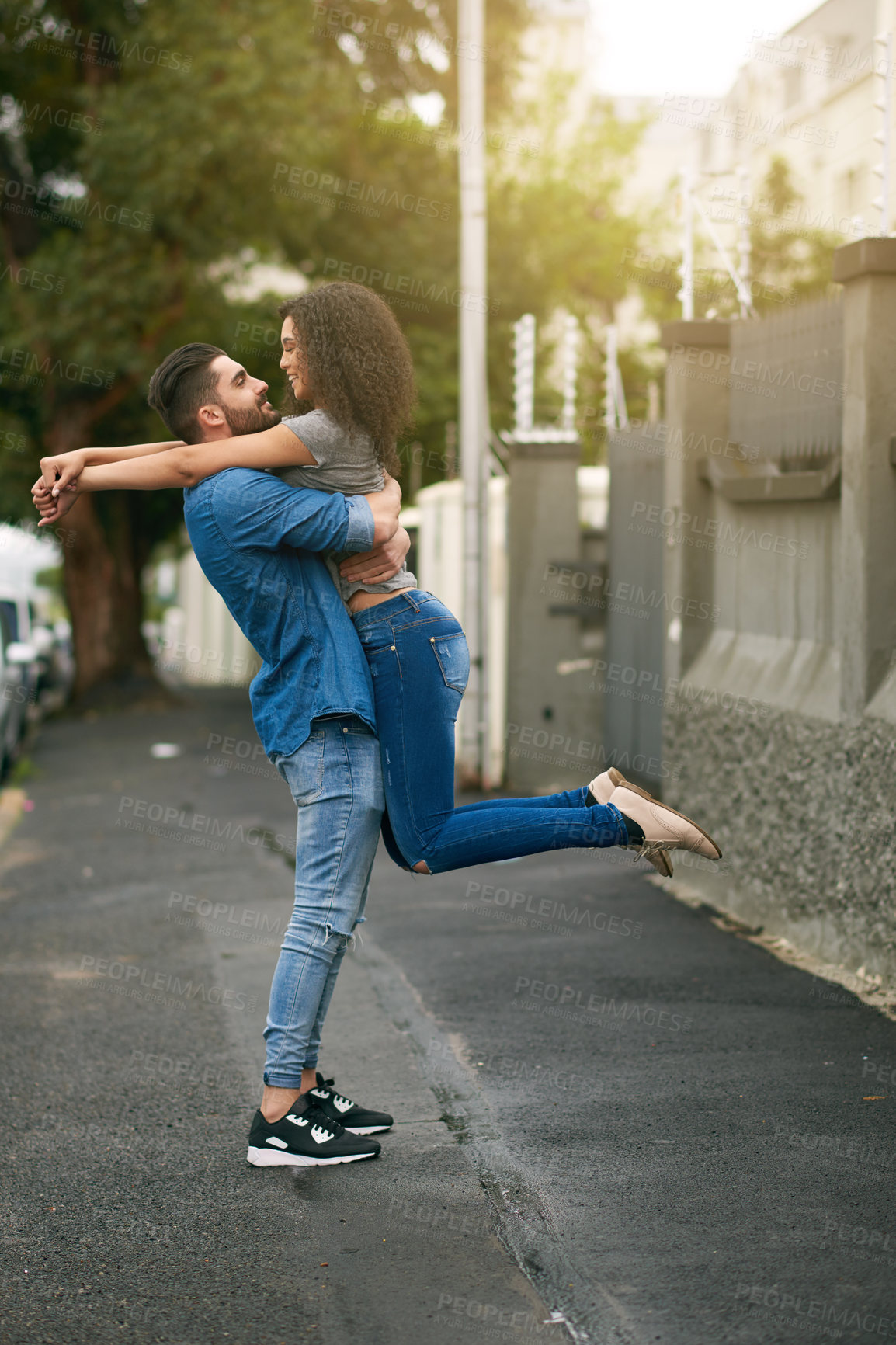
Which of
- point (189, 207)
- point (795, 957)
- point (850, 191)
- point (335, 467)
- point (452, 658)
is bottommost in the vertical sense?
point (795, 957)

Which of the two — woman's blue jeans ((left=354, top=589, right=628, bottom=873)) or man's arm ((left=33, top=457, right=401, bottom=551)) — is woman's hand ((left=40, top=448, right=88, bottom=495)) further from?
woman's blue jeans ((left=354, top=589, right=628, bottom=873))

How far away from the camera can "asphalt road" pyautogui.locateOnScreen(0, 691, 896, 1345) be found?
2762mm

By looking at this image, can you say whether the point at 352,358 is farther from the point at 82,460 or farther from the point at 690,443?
the point at 690,443

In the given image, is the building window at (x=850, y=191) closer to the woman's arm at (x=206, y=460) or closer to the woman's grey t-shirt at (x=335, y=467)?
the woman's grey t-shirt at (x=335, y=467)

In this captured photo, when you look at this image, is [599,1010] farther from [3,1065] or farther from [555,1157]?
[3,1065]

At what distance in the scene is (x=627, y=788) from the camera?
345 cm

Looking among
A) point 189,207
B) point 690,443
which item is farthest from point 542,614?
point 189,207

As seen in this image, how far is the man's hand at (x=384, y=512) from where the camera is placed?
3367 mm

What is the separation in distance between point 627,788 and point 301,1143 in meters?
1.18

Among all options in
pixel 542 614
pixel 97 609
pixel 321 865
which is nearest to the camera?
pixel 321 865

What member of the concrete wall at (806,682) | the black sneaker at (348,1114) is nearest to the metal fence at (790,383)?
the concrete wall at (806,682)

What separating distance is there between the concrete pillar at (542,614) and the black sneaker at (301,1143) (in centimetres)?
672

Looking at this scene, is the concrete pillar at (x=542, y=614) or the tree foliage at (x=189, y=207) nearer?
the concrete pillar at (x=542, y=614)

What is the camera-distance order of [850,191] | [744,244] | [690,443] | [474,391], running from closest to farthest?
[744,244] → [690,443] → [474,391] → [850,191]
